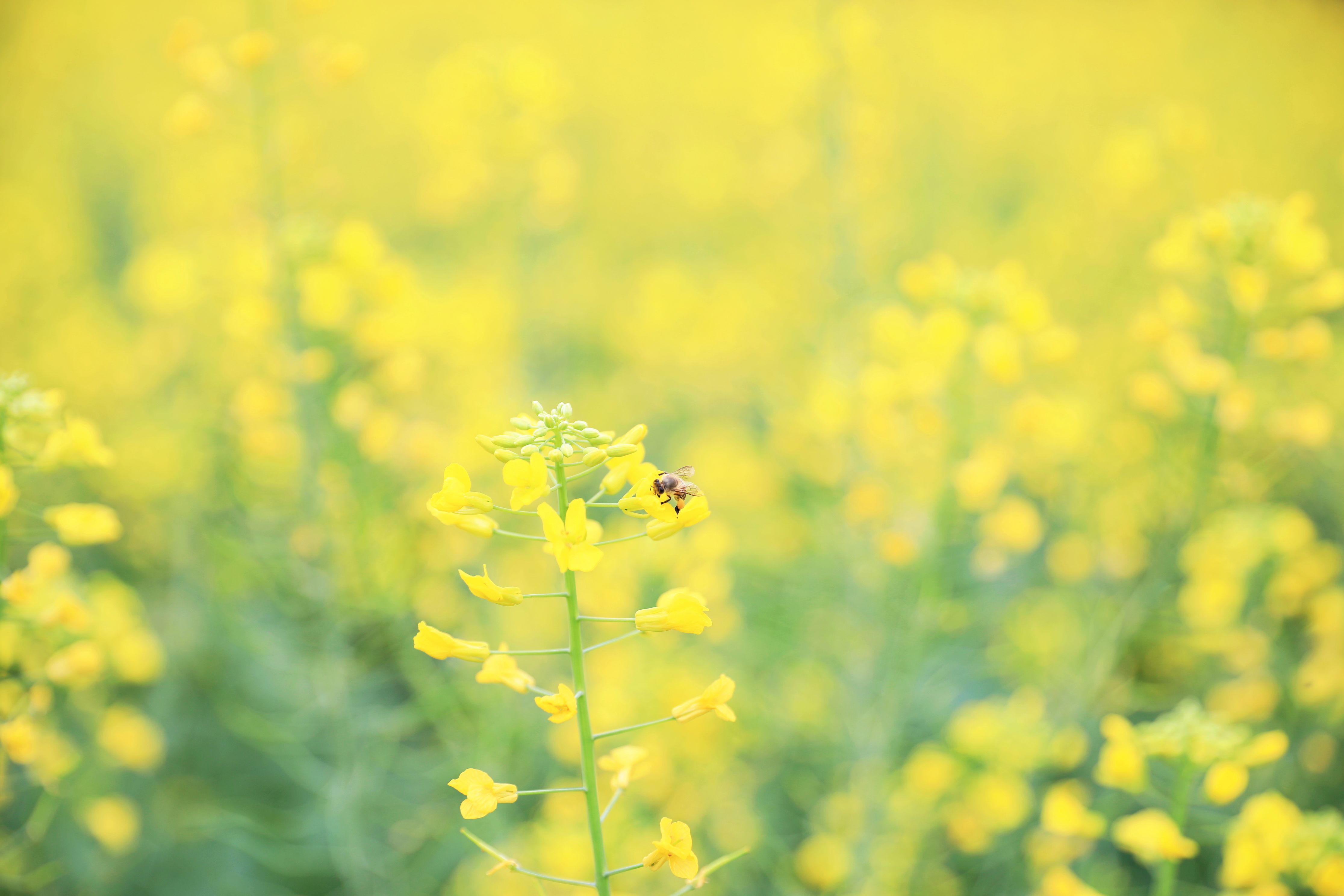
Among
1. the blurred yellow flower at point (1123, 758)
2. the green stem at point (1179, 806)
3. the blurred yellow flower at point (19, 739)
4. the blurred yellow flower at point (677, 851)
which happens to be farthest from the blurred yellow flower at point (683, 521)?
the blurred yellow flower at point (19, 739)

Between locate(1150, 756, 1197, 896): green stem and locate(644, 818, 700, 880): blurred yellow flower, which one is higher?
locate(644, 818, 700, 880): blurred yellow flower

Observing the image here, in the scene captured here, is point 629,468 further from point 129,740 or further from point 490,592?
point 129,740

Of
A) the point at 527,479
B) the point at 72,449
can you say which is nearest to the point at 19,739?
the point at 72,449

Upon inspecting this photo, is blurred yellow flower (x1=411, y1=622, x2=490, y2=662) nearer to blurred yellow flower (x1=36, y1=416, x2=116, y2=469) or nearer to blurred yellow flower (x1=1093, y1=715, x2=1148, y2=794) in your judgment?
blurred yellow flower (x1=36, y1=416, x2=116, y2=469)

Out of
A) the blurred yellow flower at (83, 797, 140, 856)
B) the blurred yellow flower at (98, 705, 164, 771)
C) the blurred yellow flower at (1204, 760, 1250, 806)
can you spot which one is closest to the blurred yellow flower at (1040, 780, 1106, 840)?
the blurred yellow flower at (1204, 760, 1250, 806)

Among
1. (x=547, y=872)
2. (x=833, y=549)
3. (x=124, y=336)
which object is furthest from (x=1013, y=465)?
(x=124, y=336)

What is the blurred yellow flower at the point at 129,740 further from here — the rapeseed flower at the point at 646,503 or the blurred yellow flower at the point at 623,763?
the rapeseed flower at the point at 646,503

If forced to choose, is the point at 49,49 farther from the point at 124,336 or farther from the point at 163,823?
the point at 163,823
